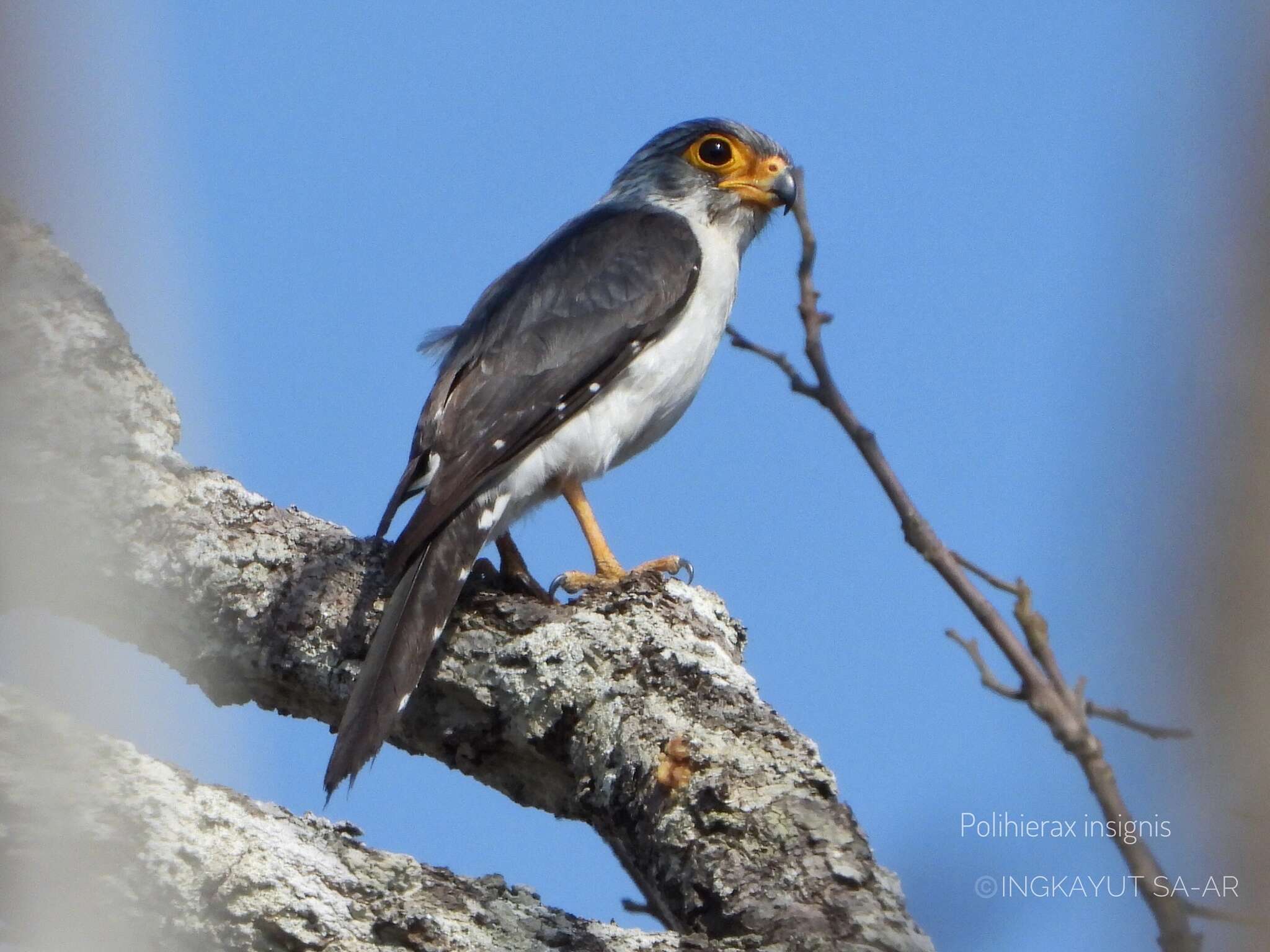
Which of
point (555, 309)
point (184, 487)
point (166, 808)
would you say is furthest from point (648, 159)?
point (166, 808)

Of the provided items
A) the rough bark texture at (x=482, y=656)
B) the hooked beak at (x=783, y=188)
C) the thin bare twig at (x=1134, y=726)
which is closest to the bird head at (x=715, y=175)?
the hooked beak at (x=783, y=188)

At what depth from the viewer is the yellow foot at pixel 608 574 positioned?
4.24 metres

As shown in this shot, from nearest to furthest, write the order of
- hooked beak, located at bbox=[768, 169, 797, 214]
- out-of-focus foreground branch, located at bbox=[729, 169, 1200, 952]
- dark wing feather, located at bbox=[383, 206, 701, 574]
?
1. out-of-focus foreground branch, located at bbox=[729, 169, 1200, 952]
2. dark wing feather, located at bbox=[383, 206, 701, 574]
3. hooked beak, located at bbox=[768, 169, 797, 214]

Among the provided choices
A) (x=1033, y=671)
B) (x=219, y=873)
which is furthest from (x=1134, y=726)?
(x=219, y=873)

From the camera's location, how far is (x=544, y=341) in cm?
473

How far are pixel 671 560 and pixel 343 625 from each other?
1.33 metres

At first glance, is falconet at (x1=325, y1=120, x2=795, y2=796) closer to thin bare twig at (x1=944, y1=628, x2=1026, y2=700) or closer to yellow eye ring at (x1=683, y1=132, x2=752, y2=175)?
yellow eye ring at (x1=683, y1=132, x2=752, y2=175)

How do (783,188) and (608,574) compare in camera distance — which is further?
(783,188)

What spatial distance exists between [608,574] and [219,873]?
2177mm

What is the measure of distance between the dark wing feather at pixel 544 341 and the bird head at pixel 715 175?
32cm

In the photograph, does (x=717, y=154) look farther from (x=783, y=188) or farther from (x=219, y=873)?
(x=219, y=873)

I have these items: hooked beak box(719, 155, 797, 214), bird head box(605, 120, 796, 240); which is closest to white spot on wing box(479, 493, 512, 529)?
bird head box(605, 120, 796, 240)

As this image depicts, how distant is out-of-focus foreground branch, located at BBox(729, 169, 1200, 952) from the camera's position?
1313mm

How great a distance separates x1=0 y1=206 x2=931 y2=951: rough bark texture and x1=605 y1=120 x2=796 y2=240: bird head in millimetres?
2618
